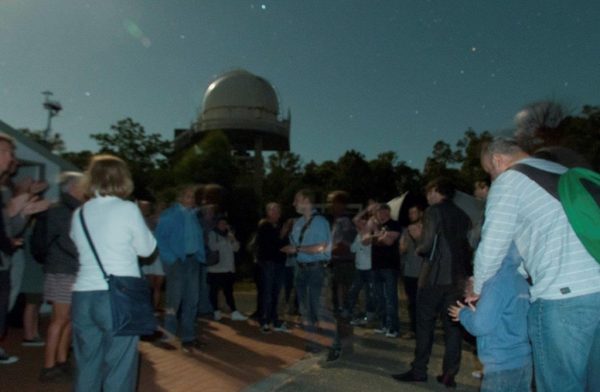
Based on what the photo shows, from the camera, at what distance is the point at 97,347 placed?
11.9 ft

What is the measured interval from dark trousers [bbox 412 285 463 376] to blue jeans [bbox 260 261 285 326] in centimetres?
334

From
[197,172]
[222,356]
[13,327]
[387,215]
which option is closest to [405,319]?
[387,215]

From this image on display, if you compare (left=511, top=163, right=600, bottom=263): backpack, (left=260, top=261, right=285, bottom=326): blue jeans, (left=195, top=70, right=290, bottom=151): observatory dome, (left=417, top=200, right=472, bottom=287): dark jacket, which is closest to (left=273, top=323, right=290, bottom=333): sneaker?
(left=260, top=261, right=285, bottom=326): blue jeans

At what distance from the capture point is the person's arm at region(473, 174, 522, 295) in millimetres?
2979

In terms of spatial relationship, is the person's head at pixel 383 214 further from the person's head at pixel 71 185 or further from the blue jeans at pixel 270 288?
the person's head at pixel 71 185

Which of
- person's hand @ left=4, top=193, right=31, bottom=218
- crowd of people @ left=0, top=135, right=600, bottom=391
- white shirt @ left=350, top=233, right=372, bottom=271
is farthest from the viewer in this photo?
white shirt @ left=350, top=233, right=372, bottom=271

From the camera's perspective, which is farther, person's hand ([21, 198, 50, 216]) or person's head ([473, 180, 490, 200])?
person's head ([473, 180, 490, 200])

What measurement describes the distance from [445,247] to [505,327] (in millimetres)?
2304

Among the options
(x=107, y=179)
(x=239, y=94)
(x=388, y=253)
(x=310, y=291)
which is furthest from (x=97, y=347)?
(x=239, y=94)

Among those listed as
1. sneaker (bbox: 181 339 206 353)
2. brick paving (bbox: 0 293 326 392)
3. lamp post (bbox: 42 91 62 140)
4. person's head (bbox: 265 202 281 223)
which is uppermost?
lamp post (bbox: 42 91 62 140)

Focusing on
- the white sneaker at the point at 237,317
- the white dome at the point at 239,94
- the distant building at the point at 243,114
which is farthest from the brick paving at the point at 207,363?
the white dome at the point at 239,94

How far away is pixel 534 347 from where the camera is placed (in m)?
2.83

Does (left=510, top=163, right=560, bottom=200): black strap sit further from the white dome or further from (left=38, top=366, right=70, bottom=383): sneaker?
the white dome

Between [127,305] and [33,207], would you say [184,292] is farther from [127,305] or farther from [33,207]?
[127,305]
